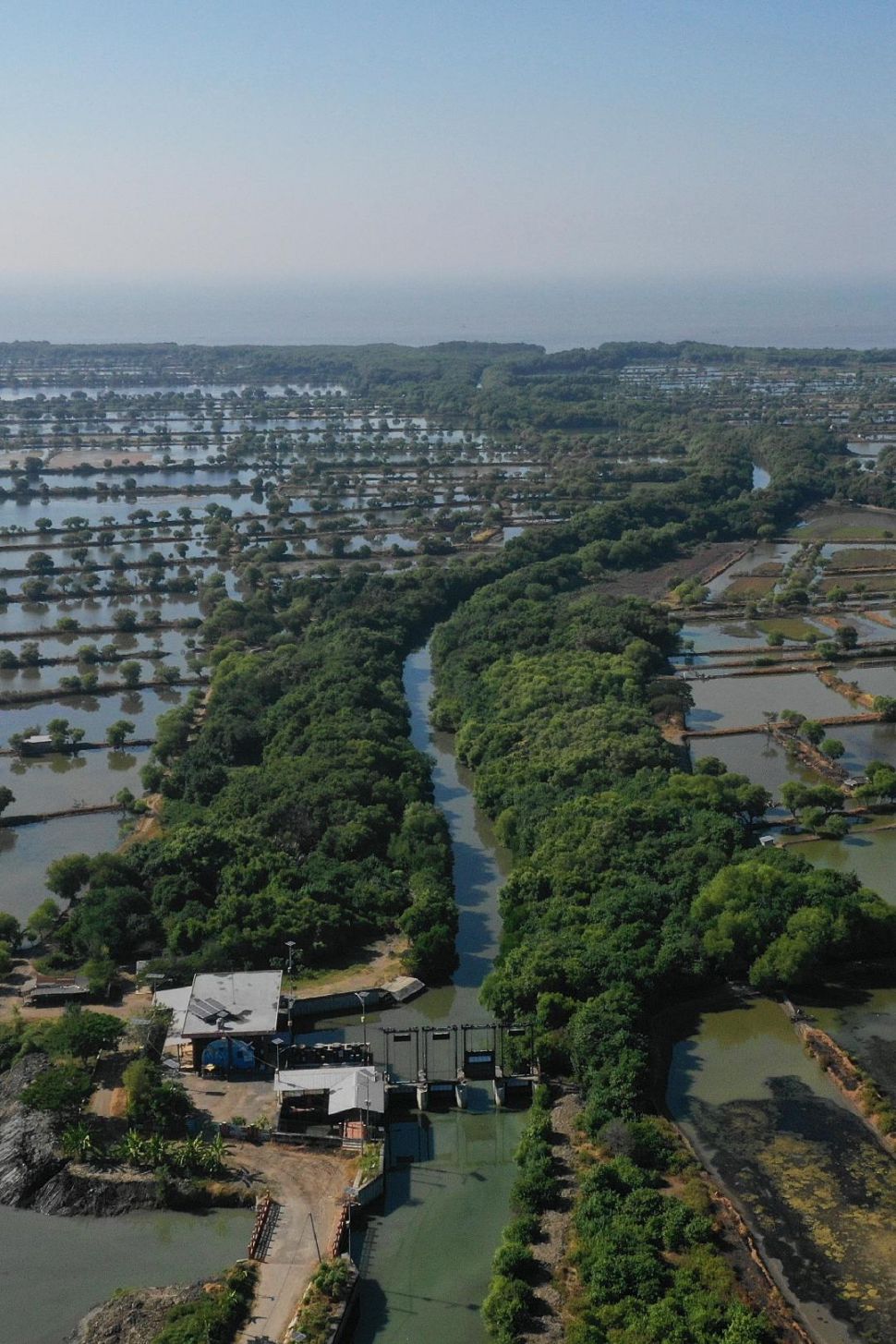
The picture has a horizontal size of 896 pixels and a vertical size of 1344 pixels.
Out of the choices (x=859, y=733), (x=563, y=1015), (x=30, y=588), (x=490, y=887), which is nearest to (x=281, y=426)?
(x=30, y=588)

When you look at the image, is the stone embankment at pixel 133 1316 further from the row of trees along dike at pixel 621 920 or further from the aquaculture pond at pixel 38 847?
the aquaculture pond at pixel 38 847

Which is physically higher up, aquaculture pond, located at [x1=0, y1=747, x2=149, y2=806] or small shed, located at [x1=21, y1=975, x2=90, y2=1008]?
aquaculture pond, located at [x1=0, y1=747, x2=149, y2=806]

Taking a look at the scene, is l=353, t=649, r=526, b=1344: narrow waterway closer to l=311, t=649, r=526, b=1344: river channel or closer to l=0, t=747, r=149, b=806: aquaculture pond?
l=311, t=649, r=526, b=1344: river channel

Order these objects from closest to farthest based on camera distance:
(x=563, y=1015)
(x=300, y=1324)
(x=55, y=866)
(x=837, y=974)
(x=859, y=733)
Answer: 1. (x=300, y=1324)
2. (x=563, y=1015)
3. (x=837, y=974)
4. (x=55, y=866)
5. (x=859, y=733)

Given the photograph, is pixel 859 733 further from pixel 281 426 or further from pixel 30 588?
pixel 281 426

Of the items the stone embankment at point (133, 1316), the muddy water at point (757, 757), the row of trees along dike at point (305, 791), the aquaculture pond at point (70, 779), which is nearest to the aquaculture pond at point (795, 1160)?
the row of trees along dike at point (305, 791)

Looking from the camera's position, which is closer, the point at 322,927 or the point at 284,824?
the point at 322,927

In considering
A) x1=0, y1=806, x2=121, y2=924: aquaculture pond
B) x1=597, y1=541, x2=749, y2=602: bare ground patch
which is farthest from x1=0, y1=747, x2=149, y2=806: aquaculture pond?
x1=597, y1=541, x2=749, y2=602: bare ground patch
